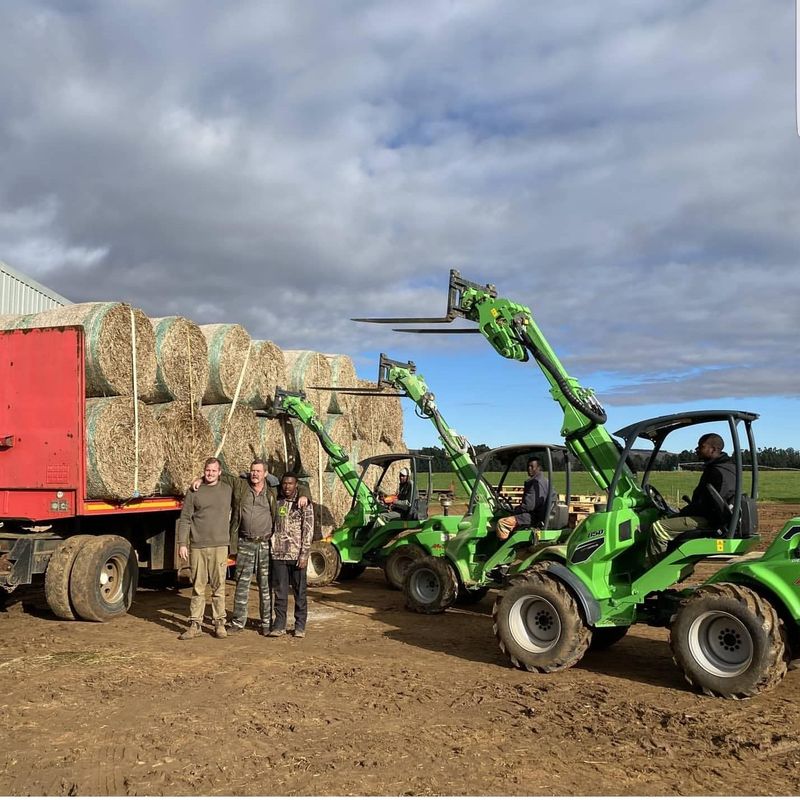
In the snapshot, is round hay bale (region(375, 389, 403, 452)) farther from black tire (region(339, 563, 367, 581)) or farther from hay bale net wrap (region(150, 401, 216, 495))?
hay bale net wrap (region(150, 401, 216, 495))

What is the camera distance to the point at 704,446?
667 cm

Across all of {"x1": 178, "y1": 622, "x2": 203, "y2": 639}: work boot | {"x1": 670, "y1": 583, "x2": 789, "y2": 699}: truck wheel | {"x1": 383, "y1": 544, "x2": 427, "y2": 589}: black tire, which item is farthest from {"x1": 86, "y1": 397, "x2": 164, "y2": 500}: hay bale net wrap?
{"x1": 670, "y1": 583, "x2": 789, "y2": 699}: truck wheel

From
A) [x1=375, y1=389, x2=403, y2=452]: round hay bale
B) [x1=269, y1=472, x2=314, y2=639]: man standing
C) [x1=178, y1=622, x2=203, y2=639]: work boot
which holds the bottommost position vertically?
[x1=178, y1=622, x2=203, y2=639]: work boot

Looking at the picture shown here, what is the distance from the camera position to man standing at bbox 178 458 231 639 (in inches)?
322

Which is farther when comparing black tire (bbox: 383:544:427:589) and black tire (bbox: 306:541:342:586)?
black tire (bbox: 306:541:342:586)

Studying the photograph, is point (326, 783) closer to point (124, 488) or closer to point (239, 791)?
point (239, 791)

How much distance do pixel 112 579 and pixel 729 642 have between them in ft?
21.1

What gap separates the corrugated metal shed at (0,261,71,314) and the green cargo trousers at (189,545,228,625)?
9.21 metres

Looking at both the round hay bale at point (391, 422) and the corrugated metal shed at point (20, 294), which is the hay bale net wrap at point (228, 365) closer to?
the round hay bale at point (391, 422)

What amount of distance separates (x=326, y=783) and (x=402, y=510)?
770cm

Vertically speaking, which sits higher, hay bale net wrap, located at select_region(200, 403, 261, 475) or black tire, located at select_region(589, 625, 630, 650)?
hay bale net wrap, located at select_region(200, 403, 261, 475)

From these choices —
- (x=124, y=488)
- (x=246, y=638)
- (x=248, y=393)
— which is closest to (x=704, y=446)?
(x=246, y=638)

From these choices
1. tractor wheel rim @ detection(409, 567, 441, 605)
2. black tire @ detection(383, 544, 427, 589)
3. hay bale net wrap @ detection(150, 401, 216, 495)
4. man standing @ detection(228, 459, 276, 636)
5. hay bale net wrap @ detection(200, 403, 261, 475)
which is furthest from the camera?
black tire @ detection(383, 544, 427, 589)

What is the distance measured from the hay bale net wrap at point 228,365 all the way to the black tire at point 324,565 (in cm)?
243
